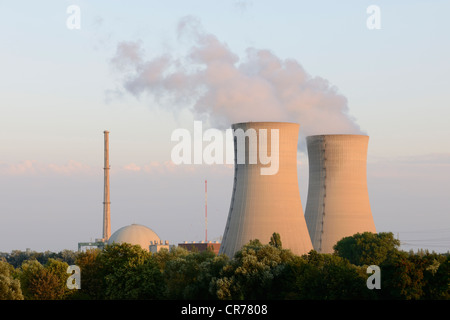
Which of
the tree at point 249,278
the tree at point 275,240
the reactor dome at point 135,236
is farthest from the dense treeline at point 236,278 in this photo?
the reactor dome at point 135,236

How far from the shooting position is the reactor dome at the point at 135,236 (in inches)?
3430

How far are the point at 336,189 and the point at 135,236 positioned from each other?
31.0m

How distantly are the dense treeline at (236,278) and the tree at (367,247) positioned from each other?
19302 mm

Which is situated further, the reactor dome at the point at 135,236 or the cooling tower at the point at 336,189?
the reactor dome at the point at 135,236

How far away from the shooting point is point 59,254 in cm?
10431

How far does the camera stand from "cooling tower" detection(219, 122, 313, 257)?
52.3 meters

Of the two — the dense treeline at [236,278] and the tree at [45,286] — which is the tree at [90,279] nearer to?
the dense treeline at [236,278]

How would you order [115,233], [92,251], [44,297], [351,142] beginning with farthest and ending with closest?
[115,233]
[351,142]
[92,251]
[44,297]

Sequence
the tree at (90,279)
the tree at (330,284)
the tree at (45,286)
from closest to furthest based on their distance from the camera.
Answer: the tree at (330,284)
the tree at (45,286)
the tree at (90,279)

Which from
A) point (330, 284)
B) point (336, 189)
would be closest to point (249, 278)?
point (330, 284)
